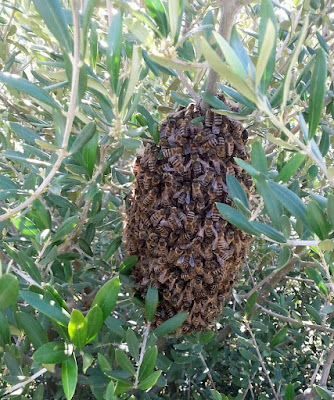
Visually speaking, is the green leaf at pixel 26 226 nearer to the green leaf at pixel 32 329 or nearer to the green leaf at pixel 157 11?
the green leaf at pixel 32 329

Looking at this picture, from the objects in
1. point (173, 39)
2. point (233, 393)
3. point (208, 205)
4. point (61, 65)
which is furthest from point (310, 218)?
point (233, 393)

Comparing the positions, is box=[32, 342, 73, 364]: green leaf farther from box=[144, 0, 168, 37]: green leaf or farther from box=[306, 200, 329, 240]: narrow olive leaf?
box=[144, 0, 168, 37]: green leaf

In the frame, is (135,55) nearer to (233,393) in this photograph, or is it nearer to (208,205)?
(208,205)

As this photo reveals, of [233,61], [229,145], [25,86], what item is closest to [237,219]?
[229,145]

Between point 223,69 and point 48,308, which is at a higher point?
point 223,69

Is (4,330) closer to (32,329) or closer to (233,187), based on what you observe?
(32,329)

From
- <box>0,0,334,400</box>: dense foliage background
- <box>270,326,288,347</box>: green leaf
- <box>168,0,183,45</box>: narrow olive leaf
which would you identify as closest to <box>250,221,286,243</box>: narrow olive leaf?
<box>0,0,334,400</box>: dense foliage background
